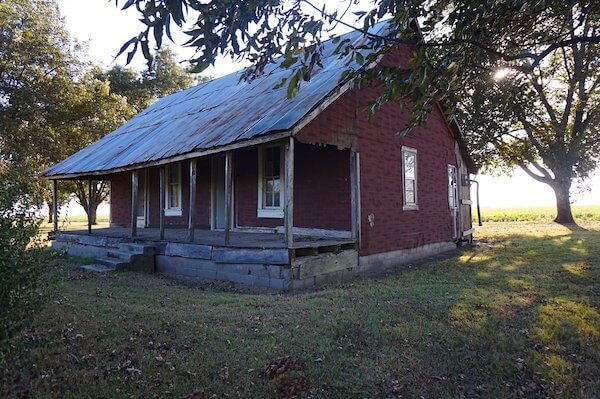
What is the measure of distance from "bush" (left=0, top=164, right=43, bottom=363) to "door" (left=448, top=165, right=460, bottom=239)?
14.2 metres

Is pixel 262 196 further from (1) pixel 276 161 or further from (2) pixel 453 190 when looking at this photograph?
(2) pixel 453 190

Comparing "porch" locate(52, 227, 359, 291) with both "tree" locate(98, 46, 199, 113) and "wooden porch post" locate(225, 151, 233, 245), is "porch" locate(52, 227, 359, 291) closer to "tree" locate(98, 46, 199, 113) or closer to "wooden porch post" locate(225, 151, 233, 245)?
"wooden porch post" locate(225, 151, 233, 245)

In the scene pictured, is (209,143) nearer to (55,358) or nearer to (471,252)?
(55,358)

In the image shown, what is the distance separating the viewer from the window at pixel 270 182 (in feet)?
40.2

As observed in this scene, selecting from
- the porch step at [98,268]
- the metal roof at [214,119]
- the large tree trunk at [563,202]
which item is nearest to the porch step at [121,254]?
the porch step at [98,268]

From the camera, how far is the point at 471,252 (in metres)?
14.4

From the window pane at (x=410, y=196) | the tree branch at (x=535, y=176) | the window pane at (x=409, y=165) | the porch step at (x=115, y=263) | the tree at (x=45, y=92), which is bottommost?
the porch step at (x=115, y=263)

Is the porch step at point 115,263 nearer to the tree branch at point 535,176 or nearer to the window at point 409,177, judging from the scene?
the window at point 409,177

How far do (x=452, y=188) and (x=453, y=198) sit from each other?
14.8 inches

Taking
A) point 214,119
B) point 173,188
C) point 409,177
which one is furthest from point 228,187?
point 173,188

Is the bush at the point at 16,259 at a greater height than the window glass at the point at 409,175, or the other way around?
the window glass at the point at 409,175

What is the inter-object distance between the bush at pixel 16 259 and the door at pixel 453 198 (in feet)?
46.6

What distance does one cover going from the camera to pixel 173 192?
52.4 feet

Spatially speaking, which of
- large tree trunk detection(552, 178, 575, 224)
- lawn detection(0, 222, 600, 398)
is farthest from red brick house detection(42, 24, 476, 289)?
large tree trunk detection(552, 178, 575, 224)
